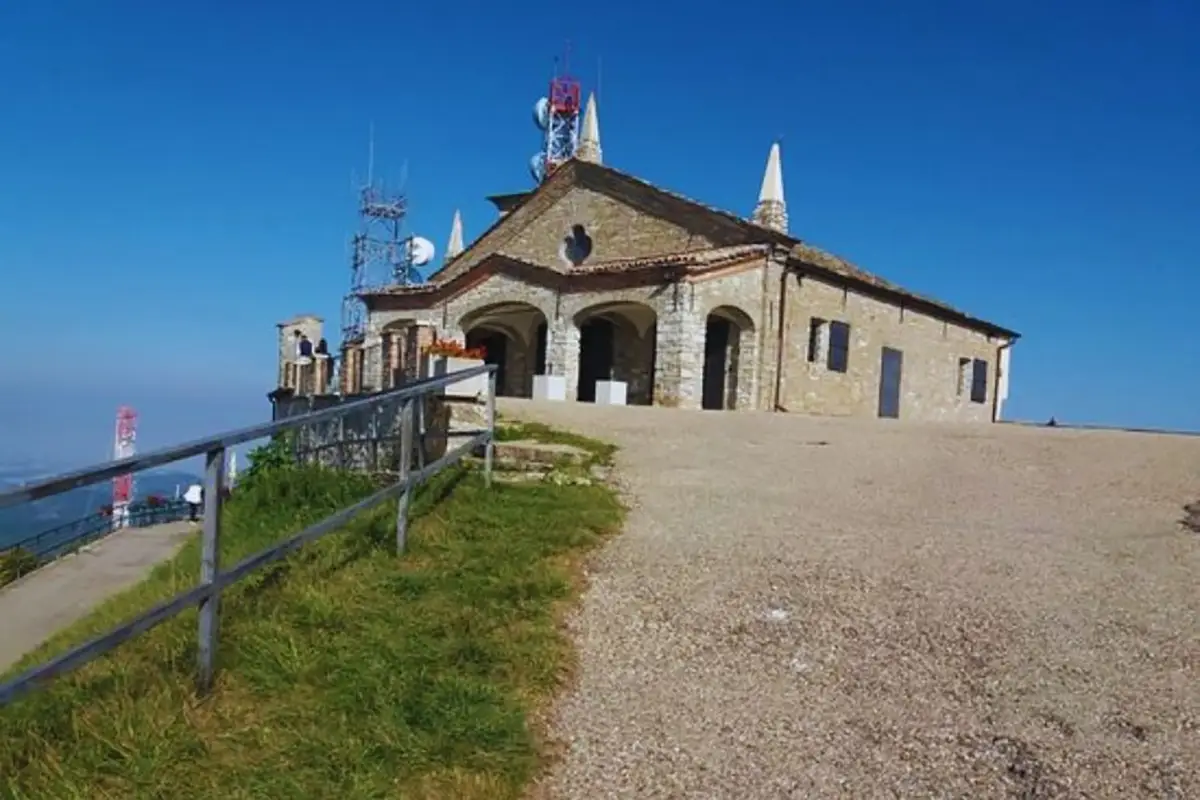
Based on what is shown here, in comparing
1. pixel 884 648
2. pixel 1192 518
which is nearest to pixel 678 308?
pixel 1192 518

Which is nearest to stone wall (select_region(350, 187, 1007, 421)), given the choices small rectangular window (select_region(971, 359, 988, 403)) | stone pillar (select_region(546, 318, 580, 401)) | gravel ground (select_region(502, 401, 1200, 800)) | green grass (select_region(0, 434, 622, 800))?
stone pillar (select_region(546, 318, 580, 401))

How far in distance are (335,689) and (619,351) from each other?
22.5 m

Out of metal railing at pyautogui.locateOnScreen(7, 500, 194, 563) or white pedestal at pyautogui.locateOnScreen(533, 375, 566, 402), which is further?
white pedestal at pyautogui.locateOnScreen(533, 375, 566, 402)

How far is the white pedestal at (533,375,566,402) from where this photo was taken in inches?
893

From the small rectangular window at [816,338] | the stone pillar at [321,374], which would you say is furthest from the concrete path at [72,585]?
the small rectangular window at [816,338]

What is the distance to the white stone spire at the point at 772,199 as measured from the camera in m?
26.3

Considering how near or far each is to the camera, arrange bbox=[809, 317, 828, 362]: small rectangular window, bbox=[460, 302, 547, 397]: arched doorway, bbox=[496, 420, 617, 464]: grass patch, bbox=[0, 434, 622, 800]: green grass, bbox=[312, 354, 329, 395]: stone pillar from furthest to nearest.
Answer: bbox=[460, 302, 547, 397]: arched doorway → bbox=[809, 317, 828, 362]: small rectangular window → bbox=[312, 354, 329, 395]: stone pillar → bbox=[496, 420, 617, 464]: grass patch → bbox=[0, 434, 622, 800]: green grass

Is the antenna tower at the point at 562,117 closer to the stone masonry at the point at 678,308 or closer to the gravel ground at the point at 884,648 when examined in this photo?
the stone masonry at the point at 678,308

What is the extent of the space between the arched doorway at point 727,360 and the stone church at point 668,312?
1.5 inches

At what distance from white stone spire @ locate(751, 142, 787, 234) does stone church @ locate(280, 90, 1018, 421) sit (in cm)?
4

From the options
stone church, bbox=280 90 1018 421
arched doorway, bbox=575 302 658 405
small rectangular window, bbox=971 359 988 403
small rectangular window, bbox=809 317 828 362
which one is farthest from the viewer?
small rectangular window, bbox=971 359 988 403

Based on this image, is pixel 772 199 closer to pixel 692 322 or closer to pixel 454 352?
pixel 692 322

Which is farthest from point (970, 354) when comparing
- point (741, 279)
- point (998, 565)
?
point (998, 565)

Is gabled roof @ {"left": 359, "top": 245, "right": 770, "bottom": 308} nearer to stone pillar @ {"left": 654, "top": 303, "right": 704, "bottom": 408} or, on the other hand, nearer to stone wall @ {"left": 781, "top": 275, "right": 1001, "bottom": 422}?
stone pillar @ {"left": 654, "top": 303, "right": 704, "bottom": 408}
